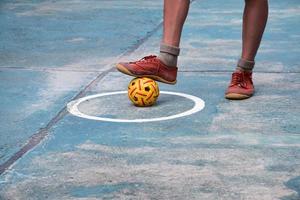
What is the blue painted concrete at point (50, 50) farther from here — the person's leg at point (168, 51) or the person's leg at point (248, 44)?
the person's leg at point (248, 44)

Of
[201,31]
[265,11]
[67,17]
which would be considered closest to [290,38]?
[201,31]

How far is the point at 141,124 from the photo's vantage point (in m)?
4.46

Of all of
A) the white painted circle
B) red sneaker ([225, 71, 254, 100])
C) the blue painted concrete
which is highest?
red sneaker ([225, 71, 254, 100])

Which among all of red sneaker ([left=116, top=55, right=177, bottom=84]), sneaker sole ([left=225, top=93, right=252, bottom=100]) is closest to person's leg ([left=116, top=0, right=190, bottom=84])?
red sneaker ([left=116, top=55, right=177, bottom=84])

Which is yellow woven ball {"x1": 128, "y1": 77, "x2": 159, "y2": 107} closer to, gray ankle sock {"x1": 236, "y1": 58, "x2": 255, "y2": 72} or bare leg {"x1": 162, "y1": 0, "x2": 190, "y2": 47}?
bare leg {"x1": 162, "y1": 0, "x2": 190, "y2": 47}

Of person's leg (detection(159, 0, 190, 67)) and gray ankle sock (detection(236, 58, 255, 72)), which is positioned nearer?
person's leg (detection(159, 0, 190, 67))

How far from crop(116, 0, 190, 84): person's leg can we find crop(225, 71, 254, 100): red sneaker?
1.33 ft

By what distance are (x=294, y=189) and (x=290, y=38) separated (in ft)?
14.0

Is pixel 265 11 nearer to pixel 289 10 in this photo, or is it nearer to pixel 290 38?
pixel 290 38

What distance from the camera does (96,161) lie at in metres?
3.78

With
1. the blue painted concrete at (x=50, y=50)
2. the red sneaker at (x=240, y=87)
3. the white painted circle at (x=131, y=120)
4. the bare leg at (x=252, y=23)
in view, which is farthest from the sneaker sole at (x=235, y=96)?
the blue painted concrete at (x=50, y=50)

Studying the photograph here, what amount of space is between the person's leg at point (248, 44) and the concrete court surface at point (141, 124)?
3.2 inches

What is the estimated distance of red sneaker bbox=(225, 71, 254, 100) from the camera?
198 inches

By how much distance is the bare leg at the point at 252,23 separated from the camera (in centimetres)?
509
